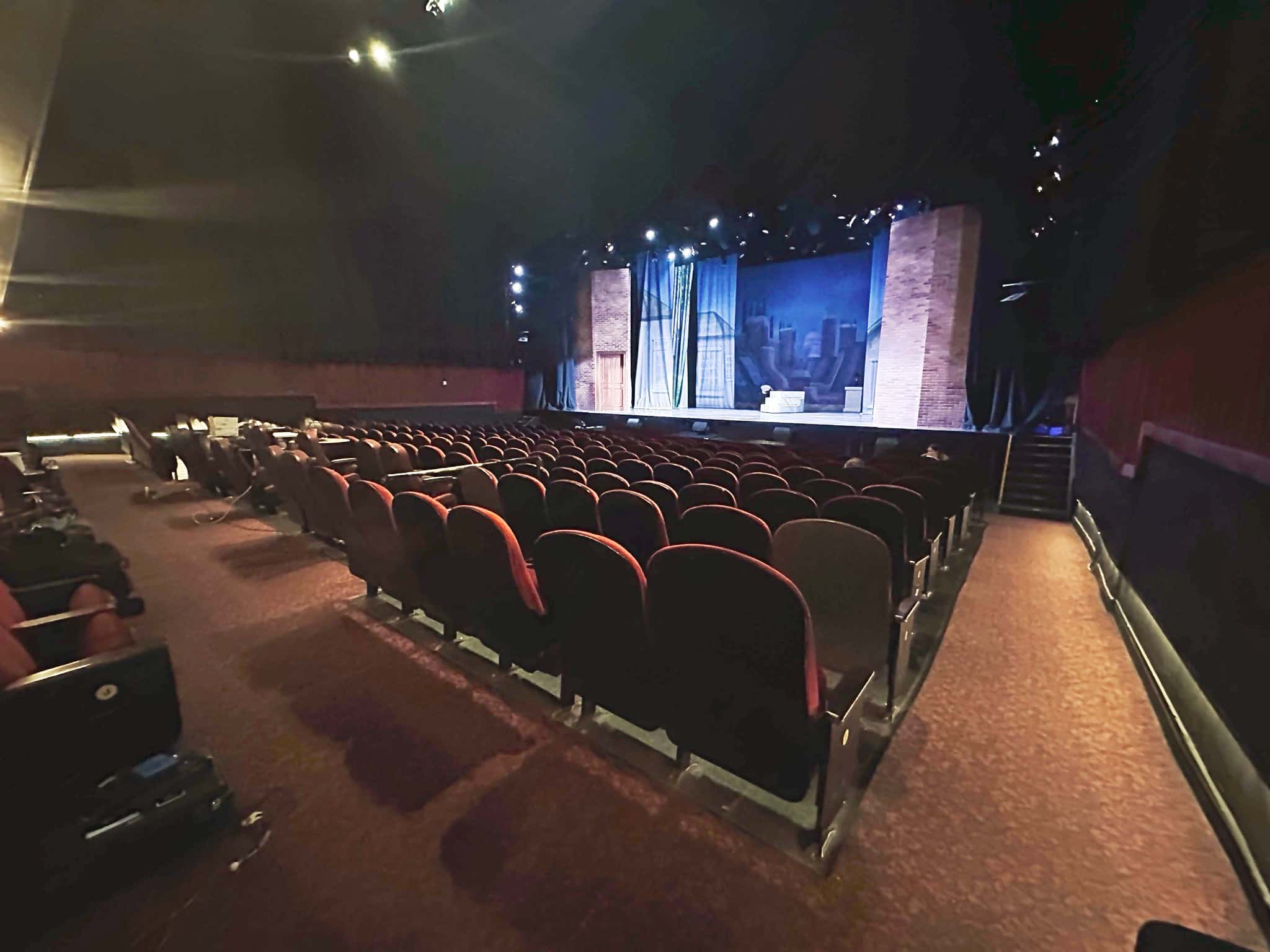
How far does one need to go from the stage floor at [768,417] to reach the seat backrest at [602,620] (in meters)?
8.36

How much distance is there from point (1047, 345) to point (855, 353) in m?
5.07

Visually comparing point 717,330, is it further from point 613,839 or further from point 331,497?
point 613,839

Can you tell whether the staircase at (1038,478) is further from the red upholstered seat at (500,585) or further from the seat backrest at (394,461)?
the seat backrest at (394,461)

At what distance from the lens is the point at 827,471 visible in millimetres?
4527

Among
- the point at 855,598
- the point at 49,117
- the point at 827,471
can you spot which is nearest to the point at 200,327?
the point at 49,117

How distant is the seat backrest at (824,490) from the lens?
11.5 ft

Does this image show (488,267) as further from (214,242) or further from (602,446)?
(602,446)

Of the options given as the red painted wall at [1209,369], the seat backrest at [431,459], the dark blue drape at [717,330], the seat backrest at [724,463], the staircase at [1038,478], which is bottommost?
the staircase at [1038,478]

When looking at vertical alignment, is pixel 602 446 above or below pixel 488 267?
below

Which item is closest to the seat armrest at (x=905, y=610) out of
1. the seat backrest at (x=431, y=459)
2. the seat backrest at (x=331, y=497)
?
the seat backrest at (x=331, y=497)

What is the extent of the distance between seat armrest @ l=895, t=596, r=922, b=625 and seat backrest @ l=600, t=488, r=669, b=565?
1.11m

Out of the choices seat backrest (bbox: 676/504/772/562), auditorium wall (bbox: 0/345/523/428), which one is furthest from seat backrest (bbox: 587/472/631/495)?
auditorium wall (bbox: 0/345/523/428)

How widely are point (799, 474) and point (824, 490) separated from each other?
80 centimetres

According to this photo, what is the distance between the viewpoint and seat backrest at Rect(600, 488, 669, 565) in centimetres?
262
